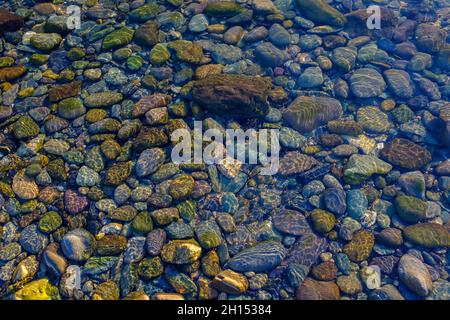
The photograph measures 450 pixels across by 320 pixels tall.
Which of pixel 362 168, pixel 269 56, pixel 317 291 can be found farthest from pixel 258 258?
pixel 269 56

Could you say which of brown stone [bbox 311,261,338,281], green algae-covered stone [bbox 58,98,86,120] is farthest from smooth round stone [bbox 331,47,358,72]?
green algae-covered stone [bbox 58,98,86,120]

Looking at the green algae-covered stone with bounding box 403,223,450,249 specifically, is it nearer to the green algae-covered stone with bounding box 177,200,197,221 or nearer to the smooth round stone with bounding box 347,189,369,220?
the smooth round stone with bounding box 347,189,369,220

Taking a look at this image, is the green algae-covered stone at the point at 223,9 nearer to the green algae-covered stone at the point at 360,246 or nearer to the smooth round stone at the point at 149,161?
the smooth round stone at the point at 149,161

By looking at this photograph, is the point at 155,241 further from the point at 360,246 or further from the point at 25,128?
the point at 25,128

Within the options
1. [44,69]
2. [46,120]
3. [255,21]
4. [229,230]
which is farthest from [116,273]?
[255,21]

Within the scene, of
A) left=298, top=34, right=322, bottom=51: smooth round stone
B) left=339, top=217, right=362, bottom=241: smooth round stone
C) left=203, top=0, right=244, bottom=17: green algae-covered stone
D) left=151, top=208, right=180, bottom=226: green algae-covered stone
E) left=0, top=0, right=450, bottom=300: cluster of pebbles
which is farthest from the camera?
left=203, top=0, right=244, bottom=17: green algae-covered stone

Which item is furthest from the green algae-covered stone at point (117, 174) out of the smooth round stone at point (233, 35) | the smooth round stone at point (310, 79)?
the smooth round stone at point (310, 79)

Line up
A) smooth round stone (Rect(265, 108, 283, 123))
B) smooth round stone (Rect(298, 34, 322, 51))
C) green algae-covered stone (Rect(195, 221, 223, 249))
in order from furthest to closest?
1. smooth round stone (Rect(298, 34, 322, 51))
2. smooth round stone (Rect(265, 108, 283, 123))
3. green algae-covered stone (Rect(195, 221, 223, 249))
